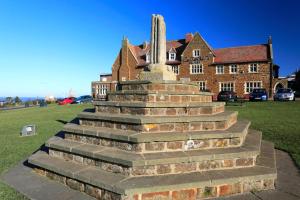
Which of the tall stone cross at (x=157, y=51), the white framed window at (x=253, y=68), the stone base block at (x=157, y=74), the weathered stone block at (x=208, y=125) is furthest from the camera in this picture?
the white framed window at (x=253, y=68)

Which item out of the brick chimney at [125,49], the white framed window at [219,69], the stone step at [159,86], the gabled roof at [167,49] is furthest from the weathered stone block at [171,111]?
the brick chimney at [125,49]

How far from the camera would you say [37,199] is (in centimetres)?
416

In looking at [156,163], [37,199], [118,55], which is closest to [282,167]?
[156,163]

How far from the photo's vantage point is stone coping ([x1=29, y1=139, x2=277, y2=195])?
4.02 m

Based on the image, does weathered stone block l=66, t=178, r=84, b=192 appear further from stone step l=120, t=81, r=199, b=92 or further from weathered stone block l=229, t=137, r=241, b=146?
weathered stone block l=229, t=137, r=241, b=146

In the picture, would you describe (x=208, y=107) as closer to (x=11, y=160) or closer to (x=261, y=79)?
(x=11, y=160)

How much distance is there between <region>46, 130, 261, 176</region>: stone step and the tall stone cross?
2.96 metres

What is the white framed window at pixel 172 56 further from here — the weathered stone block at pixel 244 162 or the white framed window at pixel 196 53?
the weathered stone block at pixel 244 162

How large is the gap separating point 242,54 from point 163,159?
132 feet

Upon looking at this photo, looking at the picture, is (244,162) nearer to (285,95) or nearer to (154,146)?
(154,146)

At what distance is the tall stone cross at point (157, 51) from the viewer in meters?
7.43

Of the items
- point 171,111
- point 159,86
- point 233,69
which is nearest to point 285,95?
point 233,69

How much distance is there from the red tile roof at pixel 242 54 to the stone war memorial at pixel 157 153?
36.1 m

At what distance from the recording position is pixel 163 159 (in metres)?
4.54
